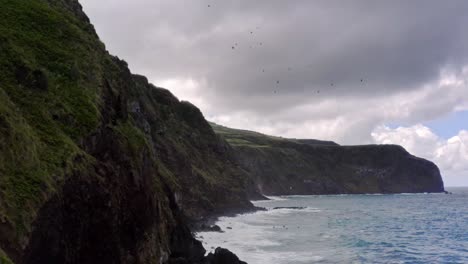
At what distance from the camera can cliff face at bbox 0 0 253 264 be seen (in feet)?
63.2

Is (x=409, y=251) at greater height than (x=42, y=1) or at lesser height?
lesser

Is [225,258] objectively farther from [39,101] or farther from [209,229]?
[209,229]

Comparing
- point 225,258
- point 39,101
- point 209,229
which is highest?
point 39,101

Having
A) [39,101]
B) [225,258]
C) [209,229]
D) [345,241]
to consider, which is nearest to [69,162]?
[39,101]

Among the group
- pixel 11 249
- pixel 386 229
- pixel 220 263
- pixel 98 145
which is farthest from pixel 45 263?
pixel 386 229

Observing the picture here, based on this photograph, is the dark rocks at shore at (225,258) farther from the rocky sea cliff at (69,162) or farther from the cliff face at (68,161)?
the cliff face at (68,161)

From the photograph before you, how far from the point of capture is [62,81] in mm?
28328

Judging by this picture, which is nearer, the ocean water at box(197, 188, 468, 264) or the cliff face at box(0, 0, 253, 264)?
Answer: the cliff face at box(0, 0, 253, 264)

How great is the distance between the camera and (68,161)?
869 inches

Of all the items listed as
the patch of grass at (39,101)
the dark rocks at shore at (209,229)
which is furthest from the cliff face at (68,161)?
the dark rocks at shore at (209,229)

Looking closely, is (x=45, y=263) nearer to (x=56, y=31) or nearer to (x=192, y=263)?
(x=192, y=263)

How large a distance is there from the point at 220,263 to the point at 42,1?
24.9 meters

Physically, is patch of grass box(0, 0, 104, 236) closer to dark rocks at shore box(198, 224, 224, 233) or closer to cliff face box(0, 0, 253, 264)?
cliff face box(0, 0, 253, 264)

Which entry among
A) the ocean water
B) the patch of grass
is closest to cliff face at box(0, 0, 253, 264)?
the patch of grass
